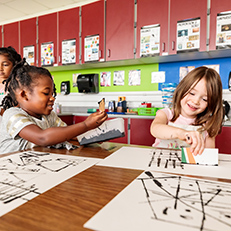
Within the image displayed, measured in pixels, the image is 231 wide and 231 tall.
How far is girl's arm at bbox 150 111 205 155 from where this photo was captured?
2.04 feet

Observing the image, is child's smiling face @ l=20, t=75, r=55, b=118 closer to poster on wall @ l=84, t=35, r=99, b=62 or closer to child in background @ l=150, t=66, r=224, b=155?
child in background @ l=150, t=66, r=224, b=155

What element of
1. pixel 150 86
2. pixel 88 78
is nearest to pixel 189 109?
pixel 150 86

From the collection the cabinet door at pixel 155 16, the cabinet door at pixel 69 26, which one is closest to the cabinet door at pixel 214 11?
the cabinet door at pixel 155 16

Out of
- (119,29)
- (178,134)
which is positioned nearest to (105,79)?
(119,29)

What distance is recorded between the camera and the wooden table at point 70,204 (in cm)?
29

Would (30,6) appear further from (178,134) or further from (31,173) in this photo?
(31,173)

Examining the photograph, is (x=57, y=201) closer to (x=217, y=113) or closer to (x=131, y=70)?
(x=217, y=113)

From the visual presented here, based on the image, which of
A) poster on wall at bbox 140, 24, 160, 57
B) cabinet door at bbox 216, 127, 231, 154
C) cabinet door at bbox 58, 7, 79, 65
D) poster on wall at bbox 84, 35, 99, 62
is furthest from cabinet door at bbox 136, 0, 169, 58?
cabinet door at bbox 216, 127, 231, 154

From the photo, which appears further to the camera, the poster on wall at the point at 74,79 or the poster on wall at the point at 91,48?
the poster on wall at the point at 74,79

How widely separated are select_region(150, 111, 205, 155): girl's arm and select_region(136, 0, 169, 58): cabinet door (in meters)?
1.42

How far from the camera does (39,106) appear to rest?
35.1 inches

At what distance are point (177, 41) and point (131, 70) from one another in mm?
760

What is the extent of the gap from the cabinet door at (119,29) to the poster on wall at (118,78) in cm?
33

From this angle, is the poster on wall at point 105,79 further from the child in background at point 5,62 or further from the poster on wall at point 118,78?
the child in background at point 5,62
